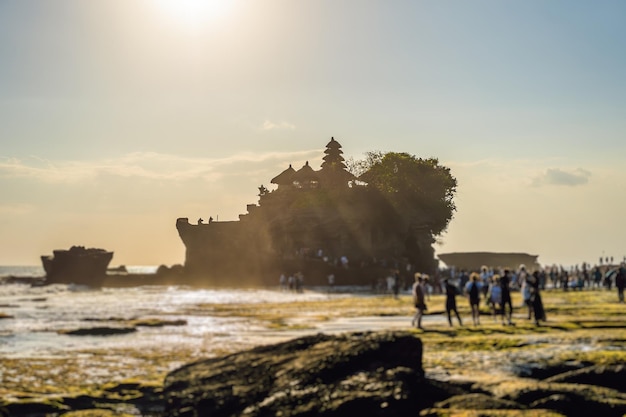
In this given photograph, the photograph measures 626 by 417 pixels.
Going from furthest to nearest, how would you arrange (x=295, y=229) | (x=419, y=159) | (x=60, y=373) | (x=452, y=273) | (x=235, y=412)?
(x=419, y=159) < (x=295, y=229) < (x=452, y=273) < (x=60, y=373) < (x=235, y=412)

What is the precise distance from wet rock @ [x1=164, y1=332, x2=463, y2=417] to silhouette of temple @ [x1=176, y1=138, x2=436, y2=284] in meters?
71.7

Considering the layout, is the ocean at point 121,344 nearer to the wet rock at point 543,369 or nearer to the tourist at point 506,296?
the tourist at point 506,296

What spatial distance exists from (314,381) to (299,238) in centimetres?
8381

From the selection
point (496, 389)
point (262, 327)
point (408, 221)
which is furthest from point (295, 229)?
point (496, 389)

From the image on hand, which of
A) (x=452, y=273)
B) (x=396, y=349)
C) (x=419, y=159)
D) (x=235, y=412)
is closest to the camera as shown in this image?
(x=235, y=412)

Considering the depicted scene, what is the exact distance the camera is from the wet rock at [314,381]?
30.2 ft

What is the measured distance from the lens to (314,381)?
400 inches

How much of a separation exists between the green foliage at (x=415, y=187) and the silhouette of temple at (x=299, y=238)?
2.84m

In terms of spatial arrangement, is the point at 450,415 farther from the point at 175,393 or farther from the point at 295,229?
the point at 295,229

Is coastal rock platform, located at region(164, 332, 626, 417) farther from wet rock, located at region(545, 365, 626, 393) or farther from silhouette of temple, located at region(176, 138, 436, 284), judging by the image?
silhouette of temple, located at region(176, 138, 436, 284)

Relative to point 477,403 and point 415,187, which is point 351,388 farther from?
point 415,187

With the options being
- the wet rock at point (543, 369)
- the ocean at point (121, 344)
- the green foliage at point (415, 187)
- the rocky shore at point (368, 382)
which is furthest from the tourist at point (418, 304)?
the green foliage at point (415, 187)

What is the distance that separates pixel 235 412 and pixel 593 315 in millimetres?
19940

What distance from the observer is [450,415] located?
8.72 m
